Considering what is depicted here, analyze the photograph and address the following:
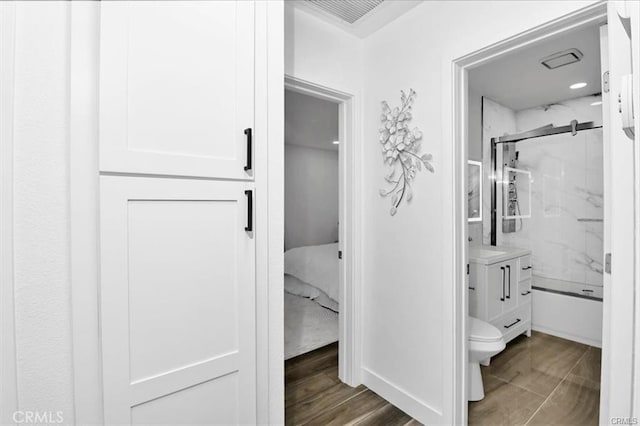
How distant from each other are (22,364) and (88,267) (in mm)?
272

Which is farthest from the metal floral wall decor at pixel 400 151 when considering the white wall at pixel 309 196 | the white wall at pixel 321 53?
the white wall at pixel 309 196

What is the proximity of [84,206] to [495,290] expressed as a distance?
115 inches

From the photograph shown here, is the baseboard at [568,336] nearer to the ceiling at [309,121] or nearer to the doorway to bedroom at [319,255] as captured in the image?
the doorway to bedroom at [319,255]

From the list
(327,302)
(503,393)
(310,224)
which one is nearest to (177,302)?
Answer: (503,393)

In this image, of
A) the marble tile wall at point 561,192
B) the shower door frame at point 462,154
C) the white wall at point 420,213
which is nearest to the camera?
the shower door frame at point 462,154

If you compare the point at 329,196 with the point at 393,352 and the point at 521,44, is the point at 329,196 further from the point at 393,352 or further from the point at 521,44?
the point at 521,44

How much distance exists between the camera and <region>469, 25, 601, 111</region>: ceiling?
2221 millimetres

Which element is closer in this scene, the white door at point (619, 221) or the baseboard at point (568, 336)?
the white door at point (619, 221)

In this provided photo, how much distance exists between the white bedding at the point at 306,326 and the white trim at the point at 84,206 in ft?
6.35

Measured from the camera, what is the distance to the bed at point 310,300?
2.92 meters

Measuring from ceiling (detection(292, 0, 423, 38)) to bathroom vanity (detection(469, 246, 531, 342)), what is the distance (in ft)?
6.45

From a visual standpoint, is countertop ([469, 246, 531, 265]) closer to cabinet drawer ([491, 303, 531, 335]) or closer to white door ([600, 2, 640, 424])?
cabinet drawer ([491, 303, 531, 335])

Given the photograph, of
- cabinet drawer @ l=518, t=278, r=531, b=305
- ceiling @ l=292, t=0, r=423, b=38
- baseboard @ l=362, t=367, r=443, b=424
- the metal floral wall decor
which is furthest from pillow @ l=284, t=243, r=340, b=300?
ceiling @ l=292, t=0, r=423, b=38

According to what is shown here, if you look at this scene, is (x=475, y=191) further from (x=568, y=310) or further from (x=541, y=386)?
(x=541, y=386)
